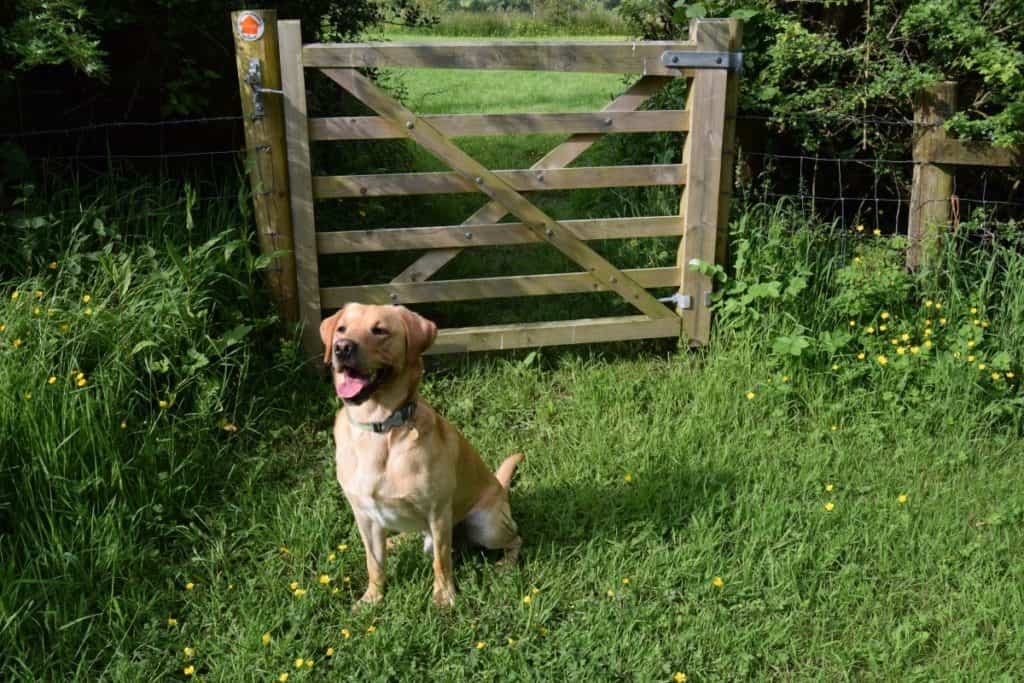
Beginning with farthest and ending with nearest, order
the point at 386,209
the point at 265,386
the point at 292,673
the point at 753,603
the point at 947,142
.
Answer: the point at 386,209 → the point at 947,142 → the point at 265,386 → the point at 753,603 → the point at 292,673

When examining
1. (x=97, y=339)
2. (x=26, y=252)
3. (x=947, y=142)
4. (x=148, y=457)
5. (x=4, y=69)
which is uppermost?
(x=4, y=69)

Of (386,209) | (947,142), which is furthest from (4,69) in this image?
(947,142)

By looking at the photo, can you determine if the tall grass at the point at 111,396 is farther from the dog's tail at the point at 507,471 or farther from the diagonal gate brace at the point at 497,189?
the dog's tail at the point at 507,471

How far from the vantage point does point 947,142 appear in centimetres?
525

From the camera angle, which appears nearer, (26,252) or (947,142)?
(26,252)

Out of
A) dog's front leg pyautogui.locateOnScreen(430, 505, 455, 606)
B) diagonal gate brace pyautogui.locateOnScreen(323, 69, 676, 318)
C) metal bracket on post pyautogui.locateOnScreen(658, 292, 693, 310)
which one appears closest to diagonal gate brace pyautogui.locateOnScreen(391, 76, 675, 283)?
diagonal gate brace pyautogui.locateOnScreen(323, 69, 676, 318)

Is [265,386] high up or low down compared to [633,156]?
down

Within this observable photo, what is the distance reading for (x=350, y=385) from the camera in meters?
3.21

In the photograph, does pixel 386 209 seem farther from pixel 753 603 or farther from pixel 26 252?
pixel 753 603

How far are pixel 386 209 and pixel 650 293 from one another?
2198mm

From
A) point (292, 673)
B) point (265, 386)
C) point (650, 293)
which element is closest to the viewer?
point (292, 673)

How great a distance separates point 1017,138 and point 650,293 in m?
2.20

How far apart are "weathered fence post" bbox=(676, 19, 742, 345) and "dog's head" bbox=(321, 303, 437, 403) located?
99.9 inches

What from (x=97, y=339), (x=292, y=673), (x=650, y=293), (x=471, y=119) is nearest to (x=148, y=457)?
(x=97, y=339)
